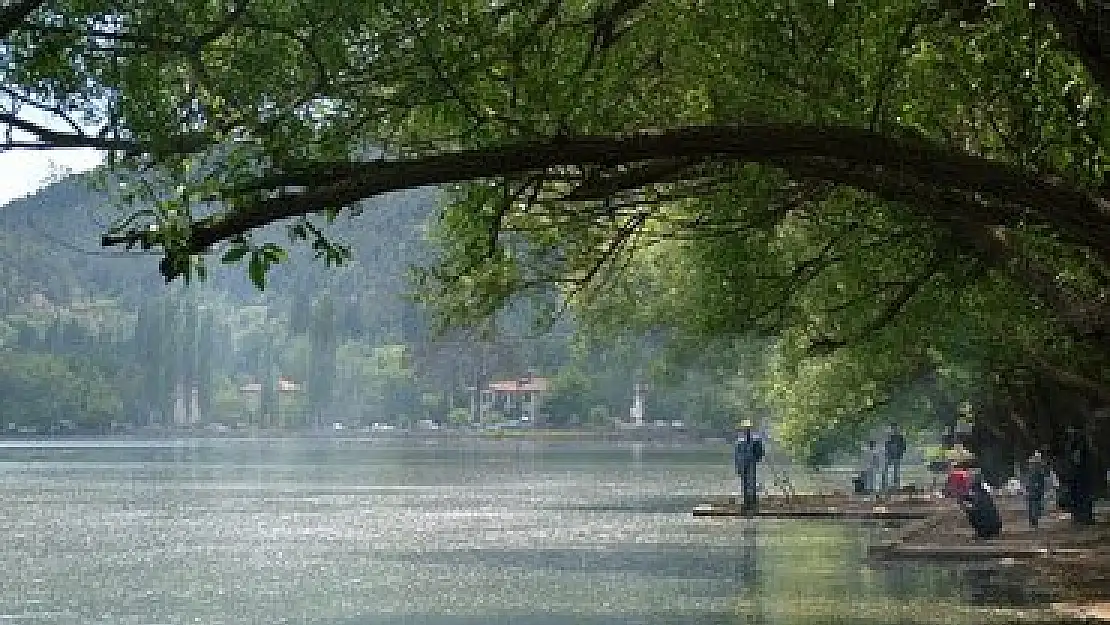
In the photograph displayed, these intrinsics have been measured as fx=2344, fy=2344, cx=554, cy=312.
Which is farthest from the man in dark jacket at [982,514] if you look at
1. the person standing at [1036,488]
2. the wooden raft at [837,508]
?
the wooden raft at [837,508]

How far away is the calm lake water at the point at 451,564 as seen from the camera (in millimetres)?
30844

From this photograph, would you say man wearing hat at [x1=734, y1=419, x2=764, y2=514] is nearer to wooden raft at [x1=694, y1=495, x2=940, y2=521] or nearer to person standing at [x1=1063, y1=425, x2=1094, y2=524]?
wooden raft at [x1=694, y1=495, x2=940, y2=521]

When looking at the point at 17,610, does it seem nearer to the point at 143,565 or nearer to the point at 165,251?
the point at 143,565

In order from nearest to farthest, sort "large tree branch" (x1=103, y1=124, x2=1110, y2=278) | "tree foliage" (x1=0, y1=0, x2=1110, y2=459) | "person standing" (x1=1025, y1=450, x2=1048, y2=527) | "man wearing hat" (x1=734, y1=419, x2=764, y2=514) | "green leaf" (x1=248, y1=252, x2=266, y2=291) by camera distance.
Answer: "green leaf" (x1=248, y1=252, x2=266, y2=291)
"large tree branch" (x1=103, y1=124, x2=1110, y2=278)
"tree foliage" (x1=0, y1=0, x2=1110, y2=459)
"person standing" (x1=1025, y1=450, x2=1048, y2=527)
"man wearing hat" (x1=734, y1=419, x2=764, y2=514)

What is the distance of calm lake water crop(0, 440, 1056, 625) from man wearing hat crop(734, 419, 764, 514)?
60.3 inches

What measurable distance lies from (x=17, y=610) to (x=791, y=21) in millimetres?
16298

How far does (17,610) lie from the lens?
32250 millimetres

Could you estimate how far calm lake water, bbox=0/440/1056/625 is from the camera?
30.8 meters

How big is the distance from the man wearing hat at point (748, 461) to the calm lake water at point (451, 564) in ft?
5.03

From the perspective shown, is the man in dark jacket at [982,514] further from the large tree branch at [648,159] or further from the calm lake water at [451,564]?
the large tree branch at [648,159]

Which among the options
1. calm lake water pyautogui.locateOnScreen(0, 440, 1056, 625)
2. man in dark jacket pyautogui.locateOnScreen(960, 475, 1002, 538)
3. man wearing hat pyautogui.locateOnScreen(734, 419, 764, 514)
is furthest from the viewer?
man wearing hat pyautogui.locateOnScreen(734, 419, 764, 514)

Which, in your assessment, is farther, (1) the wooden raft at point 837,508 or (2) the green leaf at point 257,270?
(1) the wooden raft at point 837,508

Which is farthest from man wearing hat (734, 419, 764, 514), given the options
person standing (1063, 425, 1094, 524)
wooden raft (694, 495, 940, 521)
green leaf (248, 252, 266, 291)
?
green leaf (248, 252, 266, 291)

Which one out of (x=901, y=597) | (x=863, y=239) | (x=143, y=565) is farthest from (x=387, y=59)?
(x=143, y=565)
